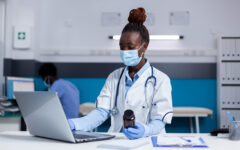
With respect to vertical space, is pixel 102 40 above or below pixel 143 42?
above

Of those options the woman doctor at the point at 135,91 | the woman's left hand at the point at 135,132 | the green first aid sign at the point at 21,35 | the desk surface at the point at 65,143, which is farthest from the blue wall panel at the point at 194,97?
the woman's left hand at the point at 135,132

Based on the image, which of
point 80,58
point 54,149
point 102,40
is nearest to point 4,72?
point 80,58

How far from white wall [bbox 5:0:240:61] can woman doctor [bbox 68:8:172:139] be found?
8.25 ft

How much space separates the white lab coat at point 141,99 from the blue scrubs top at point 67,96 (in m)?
1.32

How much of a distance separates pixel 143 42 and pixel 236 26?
2884 millimetres

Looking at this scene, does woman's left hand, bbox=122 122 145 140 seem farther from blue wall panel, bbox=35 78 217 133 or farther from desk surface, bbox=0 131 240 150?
blue wall panel, bbox=35 78 217 133

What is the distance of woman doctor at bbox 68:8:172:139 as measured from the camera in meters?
1.57

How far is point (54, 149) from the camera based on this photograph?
3.70 ft

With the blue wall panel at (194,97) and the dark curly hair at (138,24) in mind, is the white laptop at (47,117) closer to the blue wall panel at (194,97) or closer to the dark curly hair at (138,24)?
the dark curly hair at (138,24)

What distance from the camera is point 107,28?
14.2ft

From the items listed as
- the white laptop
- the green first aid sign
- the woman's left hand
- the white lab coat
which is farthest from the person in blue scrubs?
the woman's left hand

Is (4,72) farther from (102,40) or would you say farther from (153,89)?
(153,89)

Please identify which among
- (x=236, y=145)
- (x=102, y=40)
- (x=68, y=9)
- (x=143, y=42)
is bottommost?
(x=236, y=145)

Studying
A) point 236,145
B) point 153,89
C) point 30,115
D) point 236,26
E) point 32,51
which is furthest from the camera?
point 236,26
